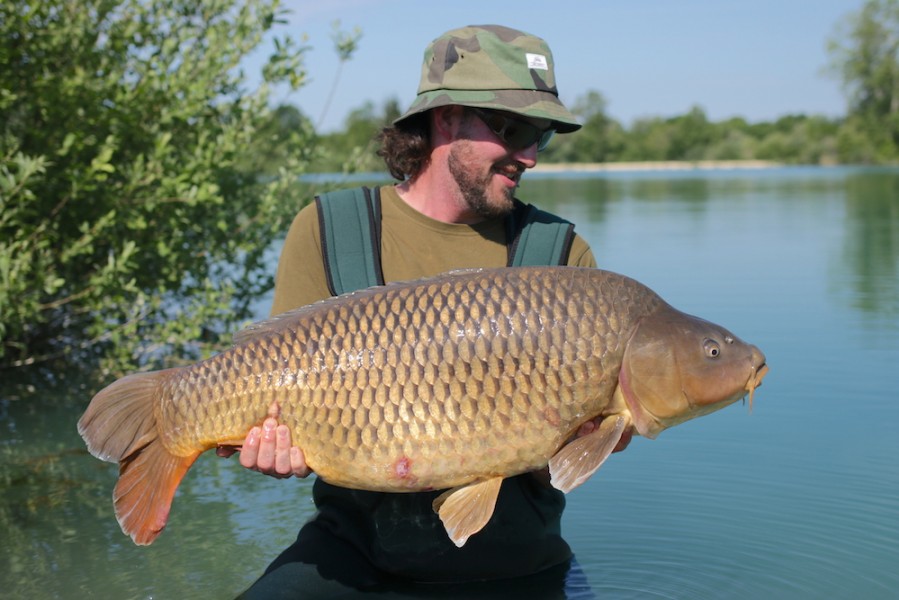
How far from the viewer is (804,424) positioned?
16.6 ft

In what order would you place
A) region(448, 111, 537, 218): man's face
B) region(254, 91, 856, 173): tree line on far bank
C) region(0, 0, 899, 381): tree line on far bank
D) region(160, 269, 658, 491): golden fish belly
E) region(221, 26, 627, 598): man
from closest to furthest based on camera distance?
1. region(160, 269, 658, 491): golden fish belly
2. region(221, 26, 627, 598): man
3. region(448, 111, 537, 218): man's face
4. region(0, 0, 899, 381): tree line on far bank
5. region(254, 91, 856, 173): tree line on far bank

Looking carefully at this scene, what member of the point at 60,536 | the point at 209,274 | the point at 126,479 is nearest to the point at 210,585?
the point at 60,536

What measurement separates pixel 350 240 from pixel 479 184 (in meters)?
0.36

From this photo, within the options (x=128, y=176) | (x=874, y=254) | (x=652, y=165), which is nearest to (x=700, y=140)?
(x=652, y=165)

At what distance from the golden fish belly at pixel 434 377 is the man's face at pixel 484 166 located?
1.76 feet

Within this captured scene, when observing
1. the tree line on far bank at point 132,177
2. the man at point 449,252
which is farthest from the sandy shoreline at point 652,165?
the man at point 449,252

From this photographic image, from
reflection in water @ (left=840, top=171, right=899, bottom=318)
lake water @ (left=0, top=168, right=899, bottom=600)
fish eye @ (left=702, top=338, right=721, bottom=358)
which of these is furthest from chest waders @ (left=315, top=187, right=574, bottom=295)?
reflection in water @ (left=840, top=171, right=899, bottom=318)

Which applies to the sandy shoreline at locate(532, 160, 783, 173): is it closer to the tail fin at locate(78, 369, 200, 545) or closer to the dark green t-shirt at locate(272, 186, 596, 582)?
the dark green t-shirt at locate(272, 186, 596, 582)

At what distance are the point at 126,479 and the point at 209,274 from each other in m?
3.89

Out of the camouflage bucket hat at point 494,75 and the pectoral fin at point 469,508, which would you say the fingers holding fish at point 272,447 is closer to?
the pectoral fin at point 469,508

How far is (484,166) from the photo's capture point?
290 centimetres

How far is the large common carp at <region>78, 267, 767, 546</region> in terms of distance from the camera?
7.58ft

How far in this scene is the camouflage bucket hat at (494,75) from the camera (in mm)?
2818

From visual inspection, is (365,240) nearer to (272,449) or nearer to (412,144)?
(412,144)
